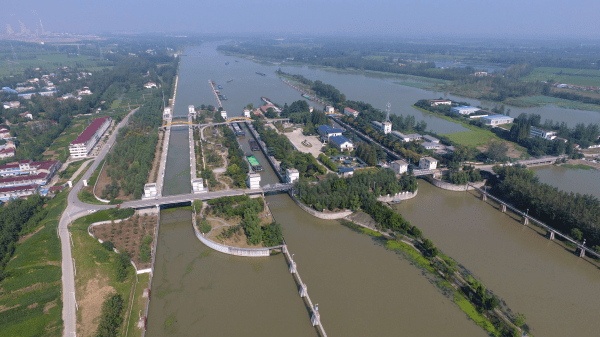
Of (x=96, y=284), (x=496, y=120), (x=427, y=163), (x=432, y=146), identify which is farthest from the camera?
(x=496, y=120)

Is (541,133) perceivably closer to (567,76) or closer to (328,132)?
(328,132)

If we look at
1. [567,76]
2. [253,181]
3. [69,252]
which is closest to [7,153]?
[69,252]

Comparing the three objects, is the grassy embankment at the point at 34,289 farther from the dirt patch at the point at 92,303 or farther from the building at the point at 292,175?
the building at the point at 292,175

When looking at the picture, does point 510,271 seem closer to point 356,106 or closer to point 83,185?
point 83,185

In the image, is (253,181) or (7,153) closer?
(253,181)

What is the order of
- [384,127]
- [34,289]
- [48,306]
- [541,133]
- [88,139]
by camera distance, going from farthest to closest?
[384,127] → [541,133] → [88,139] → [34,289] → [48,306]

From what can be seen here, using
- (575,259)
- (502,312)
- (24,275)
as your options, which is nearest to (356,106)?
(575,259)

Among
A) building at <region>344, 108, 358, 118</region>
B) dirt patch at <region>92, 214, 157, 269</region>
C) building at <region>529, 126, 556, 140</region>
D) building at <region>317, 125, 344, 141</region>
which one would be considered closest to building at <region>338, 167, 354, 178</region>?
building at <region>317, 125, 344, 141</region>
